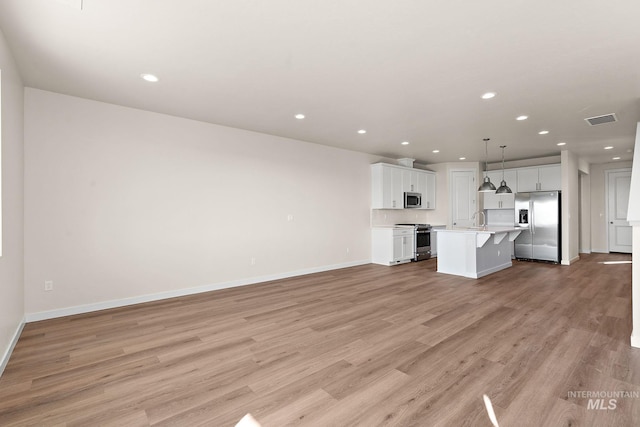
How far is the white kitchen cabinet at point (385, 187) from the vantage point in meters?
7.17

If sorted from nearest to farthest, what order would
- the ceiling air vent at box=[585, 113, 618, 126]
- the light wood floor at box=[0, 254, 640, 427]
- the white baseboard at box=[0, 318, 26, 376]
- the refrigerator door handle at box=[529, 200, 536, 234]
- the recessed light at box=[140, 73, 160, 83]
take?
the light wood floor at box=[0, 254, 640, 427], the white baseboard at box=[0, 318, 26, 376], the recessed light at box=[140, 73, 160, 83], the ceiling air vent at box=[585, 113, 618, 126], the refrigerator door handle at box=[529, 200, 536, 234]

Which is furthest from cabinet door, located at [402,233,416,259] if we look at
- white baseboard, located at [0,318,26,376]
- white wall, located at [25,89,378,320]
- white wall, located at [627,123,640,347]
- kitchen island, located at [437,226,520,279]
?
white baseboard, located at [0,318,26,376]

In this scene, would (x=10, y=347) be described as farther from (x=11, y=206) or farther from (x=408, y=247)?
(x=408, y=247)

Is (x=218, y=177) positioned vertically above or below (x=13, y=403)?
above

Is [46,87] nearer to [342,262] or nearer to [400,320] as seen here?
[400,320]

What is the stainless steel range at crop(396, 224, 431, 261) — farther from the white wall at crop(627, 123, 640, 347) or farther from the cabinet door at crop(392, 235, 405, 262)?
the white wall at crop(627, 123, 640, 347)

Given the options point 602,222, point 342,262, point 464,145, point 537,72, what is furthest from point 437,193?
point 537,72

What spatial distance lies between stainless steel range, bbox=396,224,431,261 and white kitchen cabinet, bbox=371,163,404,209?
0.79m

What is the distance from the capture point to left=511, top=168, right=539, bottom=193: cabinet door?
755 cm

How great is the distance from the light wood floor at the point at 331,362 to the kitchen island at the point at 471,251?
130 cm

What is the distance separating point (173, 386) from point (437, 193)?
813 cm

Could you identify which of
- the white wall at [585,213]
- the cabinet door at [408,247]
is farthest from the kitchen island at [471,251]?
the white wall at [585,213]

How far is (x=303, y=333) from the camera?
3092 millimetres

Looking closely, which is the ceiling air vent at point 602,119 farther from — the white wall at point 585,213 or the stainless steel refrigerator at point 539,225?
the white wall at point 585,213
